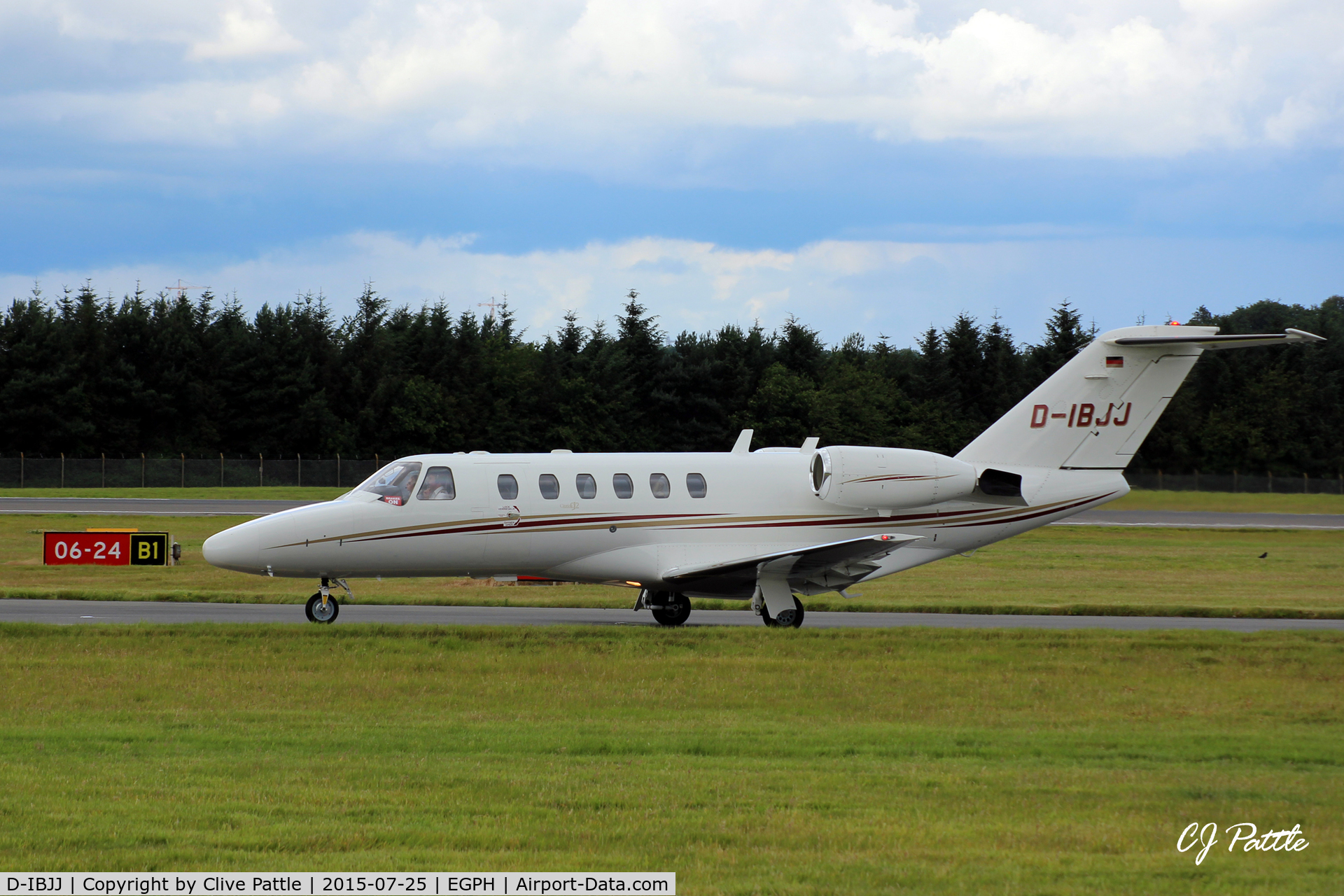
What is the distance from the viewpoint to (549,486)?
21.7 m

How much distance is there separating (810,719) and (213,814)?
702 cm

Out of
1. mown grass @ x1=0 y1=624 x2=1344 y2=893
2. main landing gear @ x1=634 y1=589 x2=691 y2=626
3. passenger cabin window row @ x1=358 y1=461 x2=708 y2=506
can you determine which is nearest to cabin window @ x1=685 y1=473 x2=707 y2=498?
passenger cabin window row @ x1=358 y1=461 x2=708 y2=506

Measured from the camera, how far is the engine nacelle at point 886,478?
22094mm

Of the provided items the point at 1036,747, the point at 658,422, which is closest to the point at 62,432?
the point at 658,422

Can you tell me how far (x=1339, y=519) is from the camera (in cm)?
5756

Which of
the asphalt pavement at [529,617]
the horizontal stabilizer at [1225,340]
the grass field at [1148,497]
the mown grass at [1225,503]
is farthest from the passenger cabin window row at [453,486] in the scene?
the grass field at [1148,497]

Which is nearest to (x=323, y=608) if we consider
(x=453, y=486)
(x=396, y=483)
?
(x=396, y=483)

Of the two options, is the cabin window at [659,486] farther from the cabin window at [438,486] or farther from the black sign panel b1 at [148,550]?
the black sign panel b1 at [148,550]

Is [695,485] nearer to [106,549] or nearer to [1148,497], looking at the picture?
[106,549]

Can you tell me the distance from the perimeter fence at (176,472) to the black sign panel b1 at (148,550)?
3574 cm

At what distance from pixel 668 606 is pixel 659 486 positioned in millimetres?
2494

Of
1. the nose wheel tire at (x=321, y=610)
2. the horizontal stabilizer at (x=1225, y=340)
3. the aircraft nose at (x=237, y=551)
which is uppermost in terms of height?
the horizontal stabilizer at (x=1225, y=340)

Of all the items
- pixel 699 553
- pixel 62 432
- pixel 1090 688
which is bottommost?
pixel 1090 688

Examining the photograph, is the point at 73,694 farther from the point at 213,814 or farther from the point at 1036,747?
the point at 1036,747
